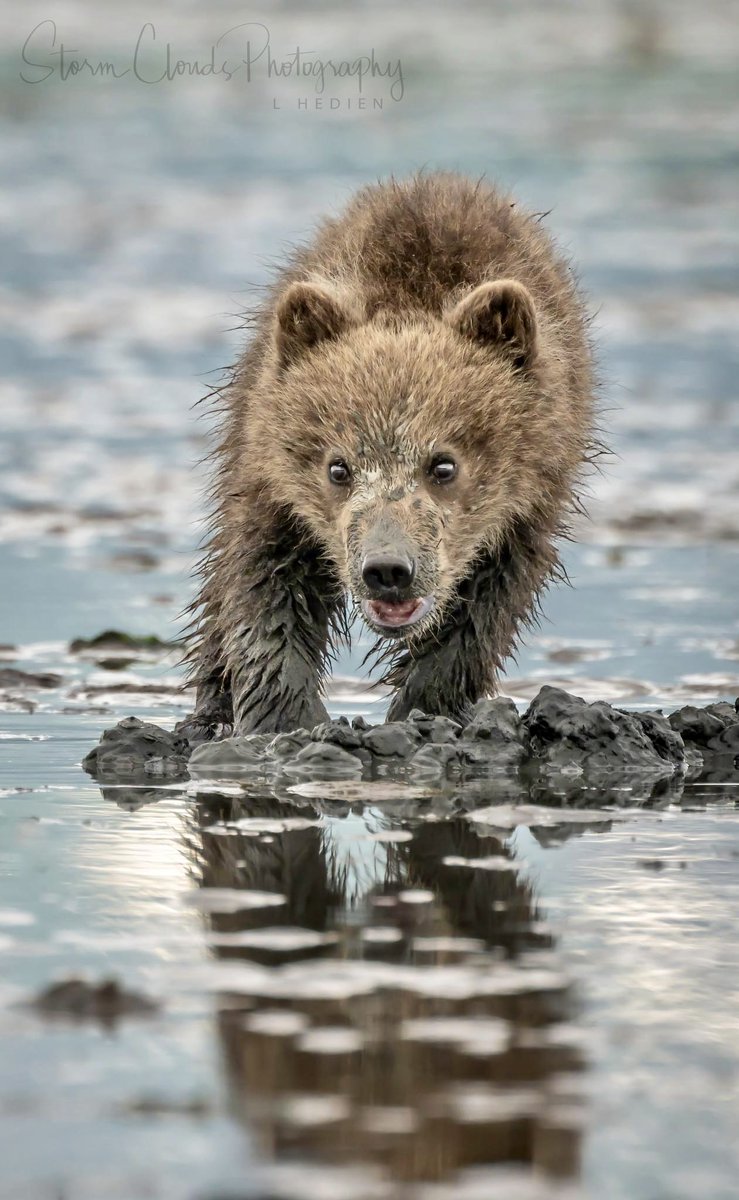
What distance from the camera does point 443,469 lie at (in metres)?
7.02

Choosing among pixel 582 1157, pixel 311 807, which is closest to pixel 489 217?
pixel 311 807

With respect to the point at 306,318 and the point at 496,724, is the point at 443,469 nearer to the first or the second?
the point at 306,318

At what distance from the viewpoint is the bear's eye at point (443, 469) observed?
276 inches

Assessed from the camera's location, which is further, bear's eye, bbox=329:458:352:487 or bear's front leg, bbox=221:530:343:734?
bear's front leg, bbox=221:530:343:734

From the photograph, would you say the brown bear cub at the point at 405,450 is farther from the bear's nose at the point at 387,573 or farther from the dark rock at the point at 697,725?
the dark rock at the point at 697,725

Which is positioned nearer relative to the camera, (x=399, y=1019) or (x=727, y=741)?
(x=399, y=1019)

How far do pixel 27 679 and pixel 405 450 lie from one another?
11.8 feet

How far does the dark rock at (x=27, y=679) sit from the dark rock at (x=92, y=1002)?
20.2ft

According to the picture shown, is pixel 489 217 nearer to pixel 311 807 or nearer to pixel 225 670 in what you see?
pixel 225 670

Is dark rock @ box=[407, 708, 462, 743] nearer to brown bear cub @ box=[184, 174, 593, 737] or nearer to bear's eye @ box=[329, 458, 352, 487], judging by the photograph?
brown bear cub @ box=[184, 174, 593, 737]

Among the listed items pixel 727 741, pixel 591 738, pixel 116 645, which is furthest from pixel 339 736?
pixel 116 645

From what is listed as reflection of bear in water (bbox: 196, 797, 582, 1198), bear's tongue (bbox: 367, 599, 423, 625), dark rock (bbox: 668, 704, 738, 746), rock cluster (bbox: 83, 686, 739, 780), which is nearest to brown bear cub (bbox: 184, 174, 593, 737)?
bear's tongue (bbox: 367, 599, 423, 625)

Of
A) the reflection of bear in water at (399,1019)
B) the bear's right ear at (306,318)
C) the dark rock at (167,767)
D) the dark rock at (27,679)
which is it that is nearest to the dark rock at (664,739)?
the dark rock at (167,767)

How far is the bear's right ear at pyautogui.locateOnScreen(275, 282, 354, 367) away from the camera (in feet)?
23.4
